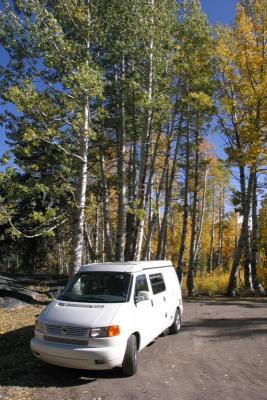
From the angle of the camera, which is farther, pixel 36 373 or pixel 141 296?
pixel 141 296

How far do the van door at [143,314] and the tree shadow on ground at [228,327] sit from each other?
2.67 m

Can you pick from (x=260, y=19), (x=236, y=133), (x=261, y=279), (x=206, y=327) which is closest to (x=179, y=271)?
(x=261, y=279)

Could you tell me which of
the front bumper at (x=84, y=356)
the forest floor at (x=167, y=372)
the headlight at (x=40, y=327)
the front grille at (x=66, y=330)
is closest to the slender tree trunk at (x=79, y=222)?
the forest floor at (x=167, y=372)

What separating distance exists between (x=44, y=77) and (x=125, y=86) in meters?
3.17

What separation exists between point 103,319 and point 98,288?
1184 mm

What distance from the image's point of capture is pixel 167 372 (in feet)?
22.6

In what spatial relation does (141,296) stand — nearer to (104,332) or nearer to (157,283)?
(104,332)

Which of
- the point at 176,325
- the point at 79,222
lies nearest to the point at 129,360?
the point at 176,325

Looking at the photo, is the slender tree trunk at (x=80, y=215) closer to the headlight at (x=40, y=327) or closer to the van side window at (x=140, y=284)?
the van side window at (x=140, y=284)

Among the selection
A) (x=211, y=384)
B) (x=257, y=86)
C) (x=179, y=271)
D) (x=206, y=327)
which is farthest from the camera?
(x=179, y=271)

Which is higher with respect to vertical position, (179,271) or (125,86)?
(125,86)

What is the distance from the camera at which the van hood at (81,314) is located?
6.38m

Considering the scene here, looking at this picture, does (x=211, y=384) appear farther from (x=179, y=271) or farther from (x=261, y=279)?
(x=261, y=279)

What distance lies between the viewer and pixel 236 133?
20219 millimetres
